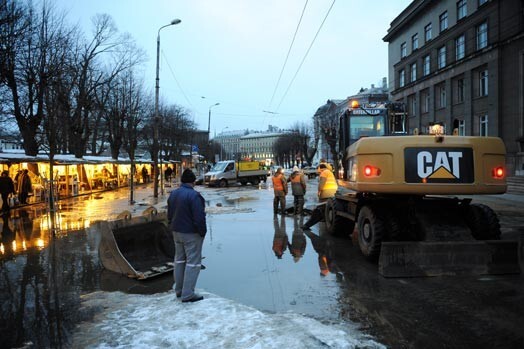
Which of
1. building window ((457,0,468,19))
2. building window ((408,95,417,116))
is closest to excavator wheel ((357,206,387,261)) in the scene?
building window ((457,0,468,19))

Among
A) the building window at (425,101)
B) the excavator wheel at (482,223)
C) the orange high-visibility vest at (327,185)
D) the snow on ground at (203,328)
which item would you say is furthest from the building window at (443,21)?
the snow on ground at (203,328)

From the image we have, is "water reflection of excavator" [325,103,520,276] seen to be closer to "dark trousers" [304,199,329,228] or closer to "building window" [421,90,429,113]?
"dark trousers" [304,199,329,228]

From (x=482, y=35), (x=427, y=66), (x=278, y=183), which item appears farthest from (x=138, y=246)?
(x=427, y=66)

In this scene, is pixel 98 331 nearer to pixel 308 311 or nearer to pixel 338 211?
pixel 308 311

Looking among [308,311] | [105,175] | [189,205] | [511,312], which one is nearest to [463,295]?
[511,312]

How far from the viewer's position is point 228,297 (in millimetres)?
6184

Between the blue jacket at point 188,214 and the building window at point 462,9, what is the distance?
3565 centimetres

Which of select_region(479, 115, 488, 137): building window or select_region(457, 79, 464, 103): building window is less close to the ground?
select_region(457, 79, 464, 103): building window

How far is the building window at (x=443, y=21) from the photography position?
38.0 meters

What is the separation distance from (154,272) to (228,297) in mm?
1713

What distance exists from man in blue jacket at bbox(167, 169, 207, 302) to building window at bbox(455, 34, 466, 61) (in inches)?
1387

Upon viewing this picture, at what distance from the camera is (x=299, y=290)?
6492mm

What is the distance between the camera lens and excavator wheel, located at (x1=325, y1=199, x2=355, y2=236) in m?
11.1

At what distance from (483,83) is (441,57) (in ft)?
22.9
